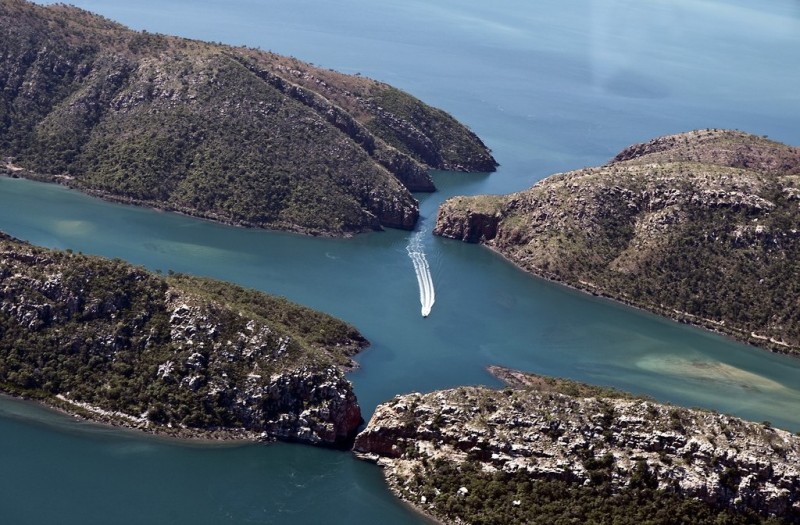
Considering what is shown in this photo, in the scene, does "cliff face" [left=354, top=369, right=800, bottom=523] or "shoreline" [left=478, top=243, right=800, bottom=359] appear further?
"shoreline" [left=478, top=243, right=800, bottom=359]

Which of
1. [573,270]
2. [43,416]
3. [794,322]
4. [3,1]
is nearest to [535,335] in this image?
[573,270]

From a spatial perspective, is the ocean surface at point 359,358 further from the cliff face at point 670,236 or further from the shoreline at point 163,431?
the cliff face at point 670,236

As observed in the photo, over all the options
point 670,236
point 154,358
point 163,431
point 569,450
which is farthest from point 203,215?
point 569,450

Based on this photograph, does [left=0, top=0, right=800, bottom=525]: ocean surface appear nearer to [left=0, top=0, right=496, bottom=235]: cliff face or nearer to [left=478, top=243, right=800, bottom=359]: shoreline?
[left=478, top=243, right=800, bottom=359]: shoreline

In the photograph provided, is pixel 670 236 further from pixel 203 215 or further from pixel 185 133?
pixel 185 133

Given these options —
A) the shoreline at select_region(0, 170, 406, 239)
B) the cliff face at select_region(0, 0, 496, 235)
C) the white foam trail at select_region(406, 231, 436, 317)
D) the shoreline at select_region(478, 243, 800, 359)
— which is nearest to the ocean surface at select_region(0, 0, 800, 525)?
the white foam trail at select_region(406, 231, 436, 317)

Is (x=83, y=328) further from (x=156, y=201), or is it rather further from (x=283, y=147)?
(x=283, y=147)
